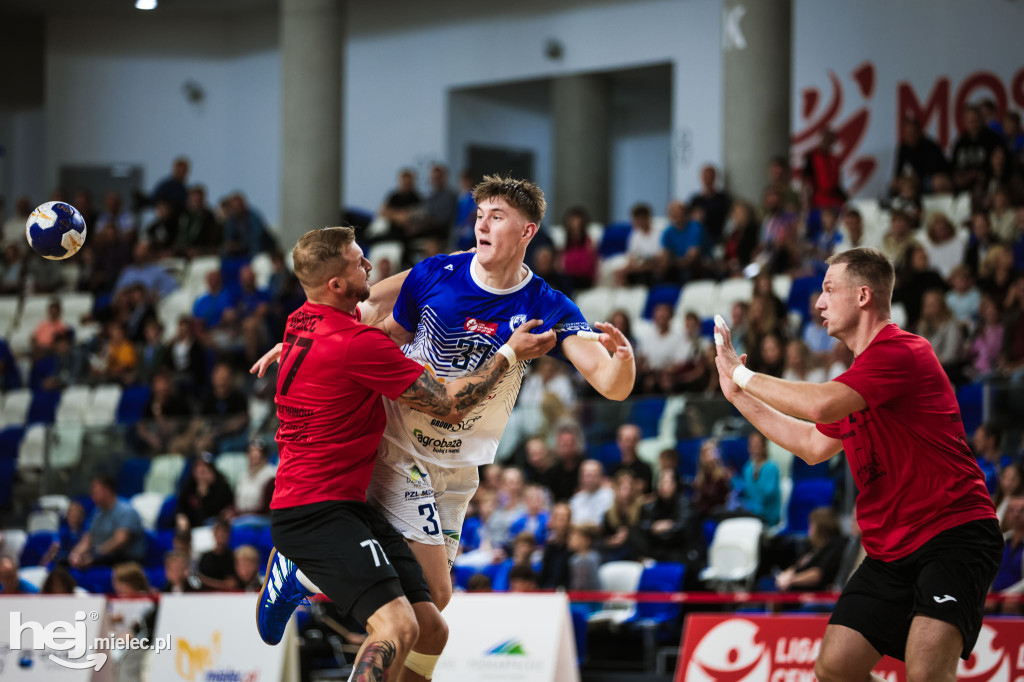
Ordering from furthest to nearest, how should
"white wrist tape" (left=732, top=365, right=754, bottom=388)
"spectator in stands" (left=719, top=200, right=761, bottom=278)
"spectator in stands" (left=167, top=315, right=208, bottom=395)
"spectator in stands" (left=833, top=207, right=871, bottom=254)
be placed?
"spectator in stands" (left=167, top=315, right=208, bottom=395) < "spectator in stands" (left=719, top=200, right=761, bottom=278) < "spectator in stands" (left=833, top=207, right=871, bottom=254) < "white wrist tape" (left=732, top=365, right=754, bottom=388)

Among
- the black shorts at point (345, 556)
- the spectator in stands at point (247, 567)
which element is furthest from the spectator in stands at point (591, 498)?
the black shorts at point (345, 556)

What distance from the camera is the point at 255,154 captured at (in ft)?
76.7

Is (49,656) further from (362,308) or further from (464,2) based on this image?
(464,2)

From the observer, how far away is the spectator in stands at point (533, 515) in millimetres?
11211

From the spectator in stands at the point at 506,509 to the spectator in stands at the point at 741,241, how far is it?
4241 mm

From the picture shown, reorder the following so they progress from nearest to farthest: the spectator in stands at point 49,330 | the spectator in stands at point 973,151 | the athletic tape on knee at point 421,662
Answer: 1. the athletic tape on knee at point 421,662
2. the spectator in stands at point 973,151
3. the spectator in stands at point 49,330

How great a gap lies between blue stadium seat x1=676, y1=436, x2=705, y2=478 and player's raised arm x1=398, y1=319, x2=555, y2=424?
20.3 feet

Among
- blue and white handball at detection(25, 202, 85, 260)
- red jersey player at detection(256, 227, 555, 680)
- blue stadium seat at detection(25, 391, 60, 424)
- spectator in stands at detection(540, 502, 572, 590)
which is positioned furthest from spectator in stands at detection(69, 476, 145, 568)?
red jersey player at detection(256, 227, 555, 680)

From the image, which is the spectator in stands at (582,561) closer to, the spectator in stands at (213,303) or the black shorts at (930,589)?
the black shorts at (930,589)

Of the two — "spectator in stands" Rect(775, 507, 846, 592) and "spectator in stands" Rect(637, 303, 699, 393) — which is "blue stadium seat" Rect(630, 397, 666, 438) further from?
"spectator in stands" Rect(775, 507, 846, 592)

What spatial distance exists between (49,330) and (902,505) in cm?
1431

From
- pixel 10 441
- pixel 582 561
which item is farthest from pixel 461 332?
pixel 10 441

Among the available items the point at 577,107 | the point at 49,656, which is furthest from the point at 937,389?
the point at 577,107

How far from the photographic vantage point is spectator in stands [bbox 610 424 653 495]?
1121 centimetres
